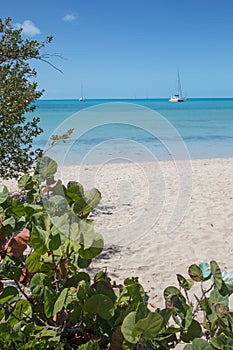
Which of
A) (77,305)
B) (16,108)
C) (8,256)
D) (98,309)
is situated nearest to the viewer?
(98,309)

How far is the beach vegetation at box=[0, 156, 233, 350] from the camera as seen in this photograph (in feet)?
3.60

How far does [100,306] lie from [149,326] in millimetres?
202

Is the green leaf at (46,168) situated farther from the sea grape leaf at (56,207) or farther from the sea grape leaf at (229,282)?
the sea grape leaf at (229,282)

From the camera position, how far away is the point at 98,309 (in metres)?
1.13

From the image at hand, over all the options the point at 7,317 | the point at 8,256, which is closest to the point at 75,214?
the point at 8,256

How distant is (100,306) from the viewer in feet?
3.69

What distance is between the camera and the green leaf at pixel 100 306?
112cm

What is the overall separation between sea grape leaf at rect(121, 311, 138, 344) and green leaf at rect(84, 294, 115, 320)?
11cm

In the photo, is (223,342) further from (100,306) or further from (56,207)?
(56,207)

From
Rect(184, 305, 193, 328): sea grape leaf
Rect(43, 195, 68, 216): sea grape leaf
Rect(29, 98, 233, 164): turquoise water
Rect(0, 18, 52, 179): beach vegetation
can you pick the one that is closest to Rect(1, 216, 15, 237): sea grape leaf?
Rect(43, 195, 68, 216): sea grape leaf

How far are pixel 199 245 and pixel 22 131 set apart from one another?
280 centimetres

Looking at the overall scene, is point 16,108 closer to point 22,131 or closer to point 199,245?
point 22,131

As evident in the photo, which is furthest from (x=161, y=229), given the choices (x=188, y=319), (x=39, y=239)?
(x=39, y=239)

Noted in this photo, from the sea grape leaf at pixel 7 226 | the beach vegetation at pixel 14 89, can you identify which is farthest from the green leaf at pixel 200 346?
the beach vegetation at pixel 14 89
